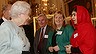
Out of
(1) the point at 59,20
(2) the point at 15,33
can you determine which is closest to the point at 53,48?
(1) the point at 59,20

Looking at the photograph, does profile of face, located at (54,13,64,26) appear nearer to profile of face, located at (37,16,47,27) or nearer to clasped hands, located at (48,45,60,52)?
clasped hands, located at (48,45,60,52)

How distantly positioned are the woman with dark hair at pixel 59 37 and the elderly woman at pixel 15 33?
5.69 ft

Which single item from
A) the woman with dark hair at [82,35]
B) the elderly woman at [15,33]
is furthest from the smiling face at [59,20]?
the elderly woman at [15,33]

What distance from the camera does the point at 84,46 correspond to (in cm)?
371

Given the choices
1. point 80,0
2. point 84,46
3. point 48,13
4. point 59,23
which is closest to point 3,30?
point 84,46

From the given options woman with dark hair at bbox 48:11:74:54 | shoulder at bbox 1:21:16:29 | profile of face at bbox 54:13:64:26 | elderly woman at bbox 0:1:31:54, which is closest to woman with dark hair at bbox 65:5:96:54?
woman with dark hair at bbox 48:11:74:54

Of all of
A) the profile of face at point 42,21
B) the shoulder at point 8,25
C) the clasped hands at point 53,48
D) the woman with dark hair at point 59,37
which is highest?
the shoulder at point 8,25

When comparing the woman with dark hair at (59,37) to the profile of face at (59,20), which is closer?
the woman with dark hair at (59,37)

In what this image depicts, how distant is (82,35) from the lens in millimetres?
3756

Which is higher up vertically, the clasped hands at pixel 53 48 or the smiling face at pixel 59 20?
the smiling face at pixel 59 20

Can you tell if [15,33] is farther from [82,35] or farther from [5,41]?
[82,35]

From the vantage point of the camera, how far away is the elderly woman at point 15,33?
2594 millimetres

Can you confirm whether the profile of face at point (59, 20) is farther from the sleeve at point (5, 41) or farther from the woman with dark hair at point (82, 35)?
the sleeve at point (5, 41)

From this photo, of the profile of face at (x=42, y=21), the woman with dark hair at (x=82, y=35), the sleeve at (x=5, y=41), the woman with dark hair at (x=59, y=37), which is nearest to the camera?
the sleeve at (x=5, y=41)
